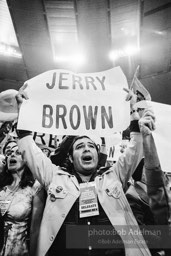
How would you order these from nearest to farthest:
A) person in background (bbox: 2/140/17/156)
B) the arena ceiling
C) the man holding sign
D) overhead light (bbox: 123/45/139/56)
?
the man holding sign < person in background (bbox: 2/140/17/156) < the arena ceiling < overhead light (bbox: 123/45/139/56)

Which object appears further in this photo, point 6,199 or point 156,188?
point 6,199

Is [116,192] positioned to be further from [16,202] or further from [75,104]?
[16,202]

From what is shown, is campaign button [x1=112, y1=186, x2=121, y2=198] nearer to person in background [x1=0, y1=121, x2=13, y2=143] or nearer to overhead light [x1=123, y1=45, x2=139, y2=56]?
person in background [x1=0, y1=121, x2=13, y2=143]

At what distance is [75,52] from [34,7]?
1.57 metres

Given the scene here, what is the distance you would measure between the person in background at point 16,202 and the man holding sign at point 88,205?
1.18 feet

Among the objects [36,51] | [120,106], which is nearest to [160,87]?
[36,51]

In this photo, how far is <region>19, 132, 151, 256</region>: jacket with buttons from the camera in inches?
74.7

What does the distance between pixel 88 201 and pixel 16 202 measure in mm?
790

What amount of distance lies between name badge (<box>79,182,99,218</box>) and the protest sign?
496 mm

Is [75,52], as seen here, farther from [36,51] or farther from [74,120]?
[74,120]

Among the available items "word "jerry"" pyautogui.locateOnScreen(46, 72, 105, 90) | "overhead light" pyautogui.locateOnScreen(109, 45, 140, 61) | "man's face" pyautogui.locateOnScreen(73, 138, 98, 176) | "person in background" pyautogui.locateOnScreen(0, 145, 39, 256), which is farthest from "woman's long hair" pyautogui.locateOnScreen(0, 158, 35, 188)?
"overhead light" pyautogui.locateOnScreen(109, 45, 140, 61)

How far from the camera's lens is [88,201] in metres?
2.03

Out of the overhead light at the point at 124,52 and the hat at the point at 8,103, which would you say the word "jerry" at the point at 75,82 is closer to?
the hat at the point at 8,103

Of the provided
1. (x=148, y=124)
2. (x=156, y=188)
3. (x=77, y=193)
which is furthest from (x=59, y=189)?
(x=148, y=124)
